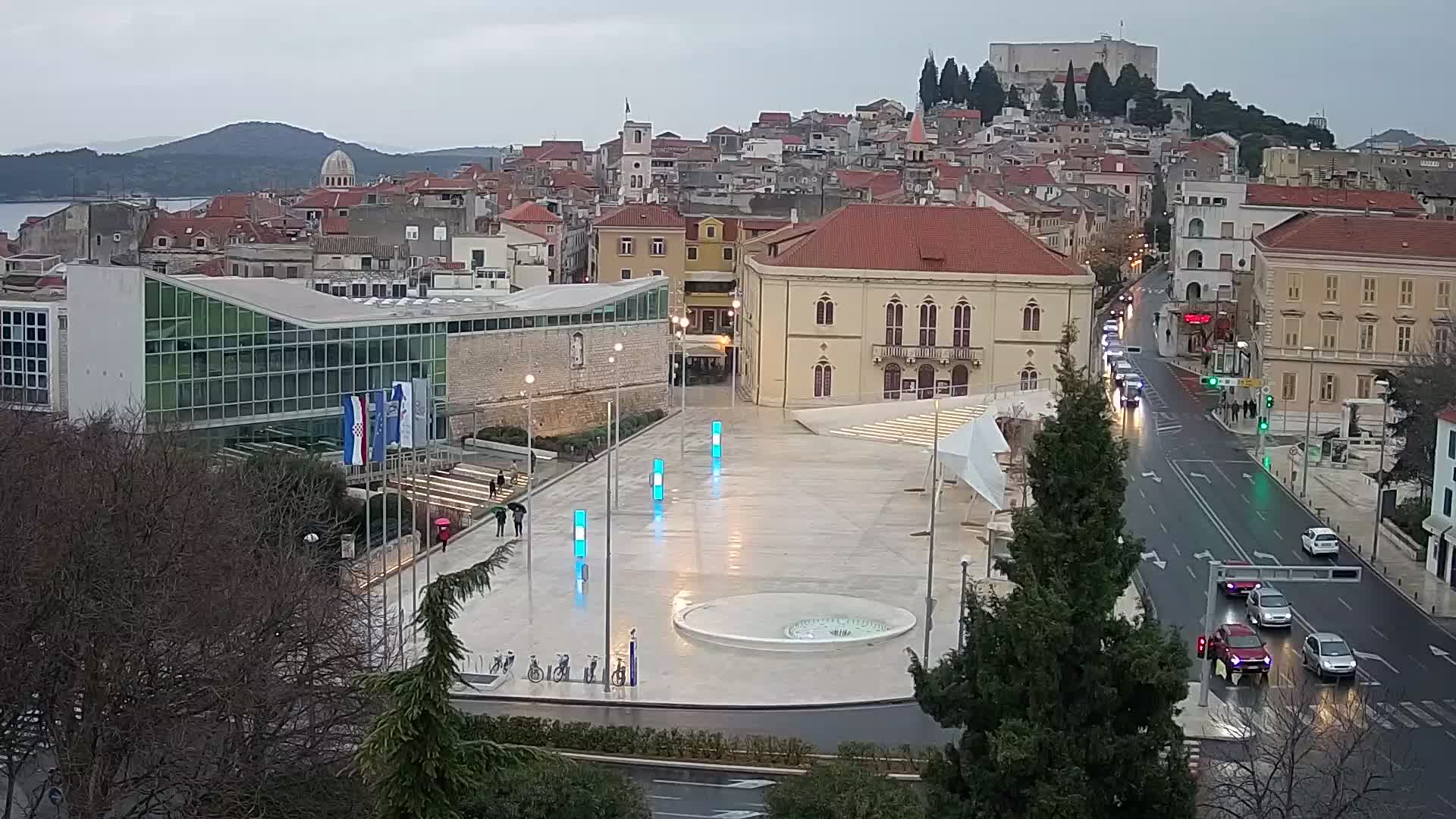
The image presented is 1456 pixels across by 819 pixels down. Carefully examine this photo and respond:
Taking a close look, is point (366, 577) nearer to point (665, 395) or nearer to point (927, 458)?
point (927, 458)

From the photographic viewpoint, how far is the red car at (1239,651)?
26234 mm

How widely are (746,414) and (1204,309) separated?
23110 mm

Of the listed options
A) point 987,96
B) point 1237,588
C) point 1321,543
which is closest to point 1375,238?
point 1321,543

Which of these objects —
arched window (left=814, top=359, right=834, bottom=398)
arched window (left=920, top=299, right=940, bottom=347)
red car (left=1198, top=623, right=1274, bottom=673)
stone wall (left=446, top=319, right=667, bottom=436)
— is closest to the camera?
red car (left=1198, top=623, right=1274, bottom=673)

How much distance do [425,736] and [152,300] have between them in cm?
2708

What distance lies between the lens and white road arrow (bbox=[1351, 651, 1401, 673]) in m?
26.4

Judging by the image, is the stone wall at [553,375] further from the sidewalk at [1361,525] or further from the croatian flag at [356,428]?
the sidewalk at [1361,525]

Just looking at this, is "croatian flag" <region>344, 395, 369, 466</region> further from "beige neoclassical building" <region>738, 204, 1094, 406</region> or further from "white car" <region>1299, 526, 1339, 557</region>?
"beige neoclassical building" <region>738, 204, 1094, 406</region>

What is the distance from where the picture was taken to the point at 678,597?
3070cm

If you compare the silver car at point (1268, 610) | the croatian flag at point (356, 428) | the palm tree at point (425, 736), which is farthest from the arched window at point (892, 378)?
the palm tree at point (425, 736)

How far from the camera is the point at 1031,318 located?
54625 millimetres

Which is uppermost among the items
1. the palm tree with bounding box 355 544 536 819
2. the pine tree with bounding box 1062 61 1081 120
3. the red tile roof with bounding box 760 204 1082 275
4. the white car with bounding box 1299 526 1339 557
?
the pine tree with bounding box 1062 61 1081 120

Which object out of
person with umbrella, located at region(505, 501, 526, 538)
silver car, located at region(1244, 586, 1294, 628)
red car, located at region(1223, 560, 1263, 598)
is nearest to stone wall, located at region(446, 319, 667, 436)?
person with umbrella, located at region(505, 501, 526, 538)

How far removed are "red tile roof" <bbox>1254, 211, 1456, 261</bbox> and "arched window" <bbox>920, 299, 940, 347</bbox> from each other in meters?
10.1
